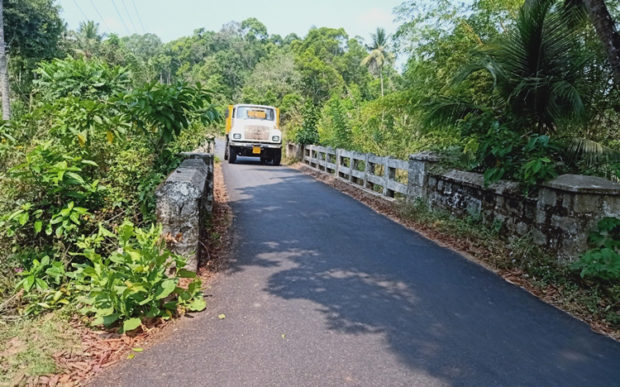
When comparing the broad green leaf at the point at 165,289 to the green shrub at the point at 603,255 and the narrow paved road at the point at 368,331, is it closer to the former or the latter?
the narrow paved road at the point at 368,331

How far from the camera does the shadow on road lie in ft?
10.3

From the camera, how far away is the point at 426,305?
4148 millimetres

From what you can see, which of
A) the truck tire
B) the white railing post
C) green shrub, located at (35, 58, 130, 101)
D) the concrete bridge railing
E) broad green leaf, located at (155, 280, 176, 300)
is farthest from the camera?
the truck tire

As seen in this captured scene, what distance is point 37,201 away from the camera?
4.60 meters

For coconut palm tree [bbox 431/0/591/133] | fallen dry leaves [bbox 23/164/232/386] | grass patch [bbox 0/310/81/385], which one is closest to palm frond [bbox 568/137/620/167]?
coconut palm tree [bbox 431/0/591/133]

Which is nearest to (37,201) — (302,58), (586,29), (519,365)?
(519,365)

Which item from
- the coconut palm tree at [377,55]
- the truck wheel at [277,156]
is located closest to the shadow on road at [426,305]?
the truck wheel at [277,156]

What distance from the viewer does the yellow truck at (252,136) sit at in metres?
17.4

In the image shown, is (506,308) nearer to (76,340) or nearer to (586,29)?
(76,340)

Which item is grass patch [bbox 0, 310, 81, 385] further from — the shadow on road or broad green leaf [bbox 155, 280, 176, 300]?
the shadow on road

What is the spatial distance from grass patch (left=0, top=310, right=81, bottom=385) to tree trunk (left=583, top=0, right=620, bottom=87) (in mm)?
6507

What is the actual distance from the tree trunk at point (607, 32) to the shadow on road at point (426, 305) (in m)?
3.05

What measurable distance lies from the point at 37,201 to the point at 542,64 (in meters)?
6.75

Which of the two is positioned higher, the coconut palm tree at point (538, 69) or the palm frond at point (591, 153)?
the coconut palm tree at point (538, 69)
